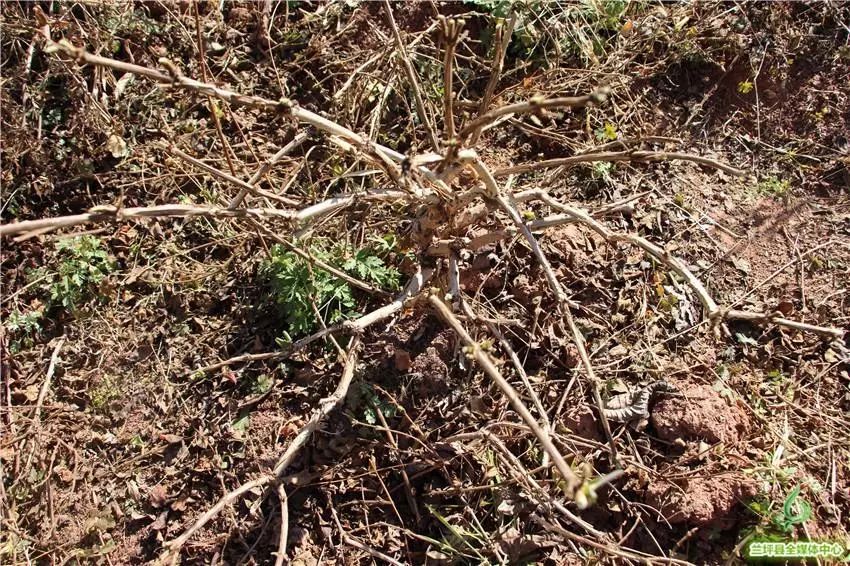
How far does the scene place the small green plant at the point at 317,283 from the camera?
2.55 m

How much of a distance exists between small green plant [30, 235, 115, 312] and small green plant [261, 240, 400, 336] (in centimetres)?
88

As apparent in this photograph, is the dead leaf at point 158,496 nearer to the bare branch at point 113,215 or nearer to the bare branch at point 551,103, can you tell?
the bare branch at point 113,215

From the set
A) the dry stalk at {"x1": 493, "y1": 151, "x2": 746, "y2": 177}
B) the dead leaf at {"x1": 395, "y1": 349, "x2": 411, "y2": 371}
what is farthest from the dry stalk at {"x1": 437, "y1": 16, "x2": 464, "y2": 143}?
the dead leaf at {"x1": 395, "y1": 349, "x2": 411, "y2": 371}

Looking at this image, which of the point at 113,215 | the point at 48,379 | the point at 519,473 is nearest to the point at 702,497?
the point at 519,473

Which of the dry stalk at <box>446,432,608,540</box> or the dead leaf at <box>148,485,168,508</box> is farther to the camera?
the dead leaf at <box>148,485,168,508</box>

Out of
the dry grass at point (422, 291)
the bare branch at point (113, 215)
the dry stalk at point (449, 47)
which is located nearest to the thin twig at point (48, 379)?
the dry grass at point (422, 291)

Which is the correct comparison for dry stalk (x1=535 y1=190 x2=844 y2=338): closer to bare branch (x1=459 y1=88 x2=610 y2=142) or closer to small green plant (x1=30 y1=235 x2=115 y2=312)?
bare branch (x1=459 y1=88 x2=610 y2=142)

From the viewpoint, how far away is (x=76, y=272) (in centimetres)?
282

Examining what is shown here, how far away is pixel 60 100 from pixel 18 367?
53.3 inches

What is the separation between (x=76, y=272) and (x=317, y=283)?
1.20 m

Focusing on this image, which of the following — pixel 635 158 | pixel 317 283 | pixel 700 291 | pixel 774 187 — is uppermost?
pixel 635 158

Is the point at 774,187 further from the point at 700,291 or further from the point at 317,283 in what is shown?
the point at 317,283

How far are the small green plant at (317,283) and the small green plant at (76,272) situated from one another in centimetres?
88

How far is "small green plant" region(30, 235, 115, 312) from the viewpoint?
2.81 metres
